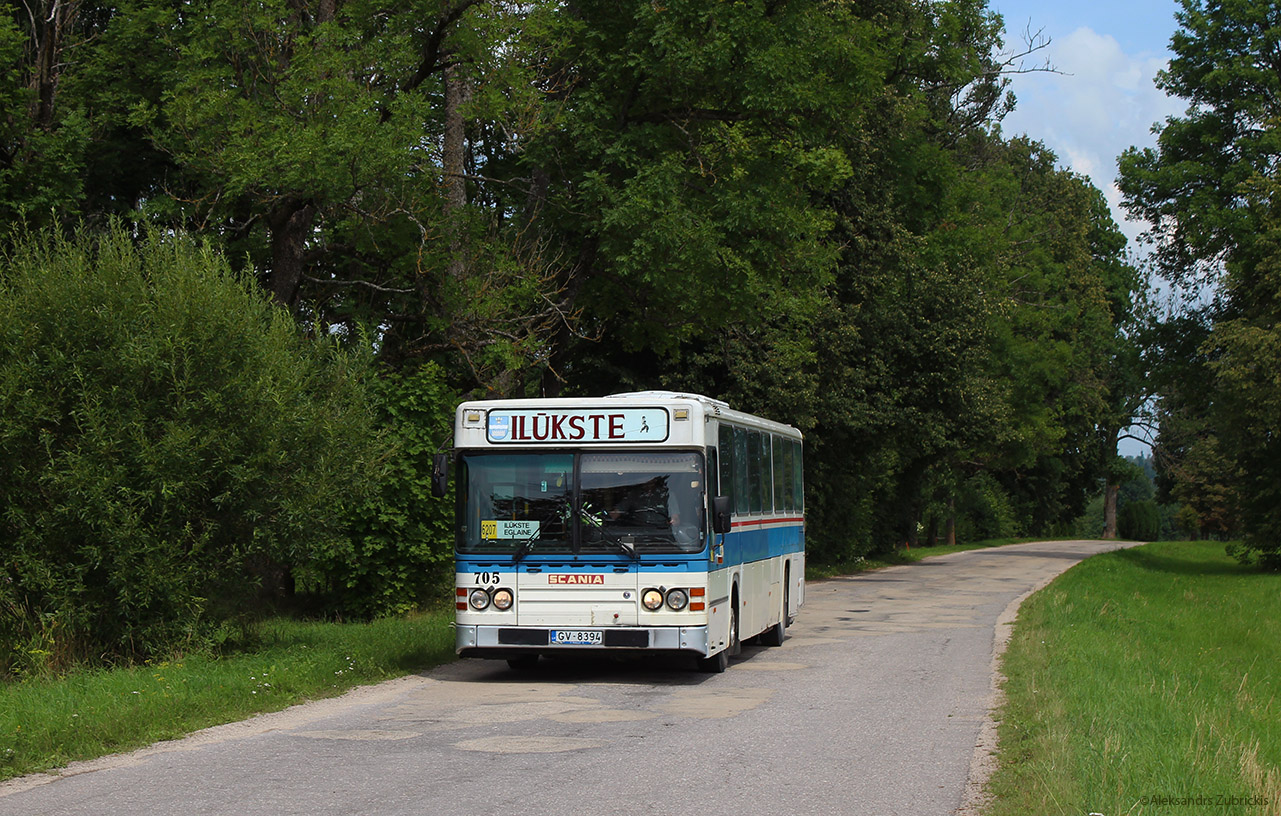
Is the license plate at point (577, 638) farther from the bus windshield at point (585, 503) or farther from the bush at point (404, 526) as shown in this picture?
the bush at point (404, 526)

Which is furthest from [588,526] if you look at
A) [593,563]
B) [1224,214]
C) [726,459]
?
[1224,214]

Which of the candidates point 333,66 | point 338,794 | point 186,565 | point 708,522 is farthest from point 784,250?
point 338,794

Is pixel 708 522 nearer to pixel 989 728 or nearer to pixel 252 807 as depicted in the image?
pixel 989 728

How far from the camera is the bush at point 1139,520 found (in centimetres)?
9338

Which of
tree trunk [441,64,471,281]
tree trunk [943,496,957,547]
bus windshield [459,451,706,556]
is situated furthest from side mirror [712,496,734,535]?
tree trunk [943,496,957,547]

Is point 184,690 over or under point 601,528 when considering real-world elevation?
under

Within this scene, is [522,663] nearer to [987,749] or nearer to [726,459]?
[726,459]

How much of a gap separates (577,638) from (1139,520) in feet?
284

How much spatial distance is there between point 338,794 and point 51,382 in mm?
8070

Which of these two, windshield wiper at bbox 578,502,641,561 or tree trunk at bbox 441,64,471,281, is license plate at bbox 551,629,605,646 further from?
tree trunk at bbox 441,64,471,281

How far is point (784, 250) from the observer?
27.6 m

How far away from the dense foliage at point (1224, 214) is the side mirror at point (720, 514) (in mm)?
25953

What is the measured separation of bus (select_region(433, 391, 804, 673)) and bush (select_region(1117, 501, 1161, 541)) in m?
85.0

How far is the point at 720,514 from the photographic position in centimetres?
1445
